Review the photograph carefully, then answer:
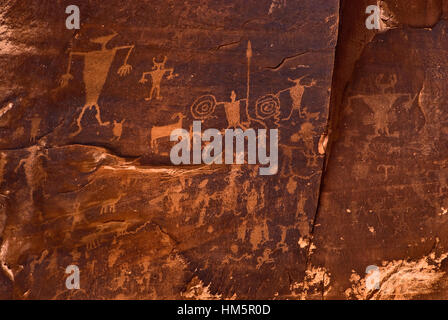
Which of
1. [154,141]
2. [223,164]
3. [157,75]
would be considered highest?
[157,75]

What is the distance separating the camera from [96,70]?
60.6 inches

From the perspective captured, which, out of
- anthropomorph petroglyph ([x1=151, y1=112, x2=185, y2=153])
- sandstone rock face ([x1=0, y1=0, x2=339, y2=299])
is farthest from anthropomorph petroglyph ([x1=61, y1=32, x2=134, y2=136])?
anthropomorph petroglyph ([x1=151, y1=112, x2=185, y2=153])

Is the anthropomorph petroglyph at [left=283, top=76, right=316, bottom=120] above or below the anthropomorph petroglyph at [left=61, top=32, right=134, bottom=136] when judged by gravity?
below

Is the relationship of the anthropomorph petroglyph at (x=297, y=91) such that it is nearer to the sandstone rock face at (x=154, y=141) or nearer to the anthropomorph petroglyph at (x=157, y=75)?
the sandstone rock face at (x=154, y=141)

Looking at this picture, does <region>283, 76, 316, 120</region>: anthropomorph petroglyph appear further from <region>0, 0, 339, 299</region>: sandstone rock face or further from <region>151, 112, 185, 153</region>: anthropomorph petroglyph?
<region>151, 112, 185, 153</region>: anthropomorph petroglyph

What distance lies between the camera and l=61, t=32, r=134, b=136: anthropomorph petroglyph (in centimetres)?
153

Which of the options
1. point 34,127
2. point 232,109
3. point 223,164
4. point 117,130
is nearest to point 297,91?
point 232,109

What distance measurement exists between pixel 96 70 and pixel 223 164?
0.76 m

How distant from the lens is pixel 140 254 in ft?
5.27

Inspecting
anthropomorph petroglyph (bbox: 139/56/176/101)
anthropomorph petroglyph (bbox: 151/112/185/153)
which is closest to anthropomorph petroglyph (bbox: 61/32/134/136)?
anthropomorph petroglyph (bbox: 139/56/176/101)

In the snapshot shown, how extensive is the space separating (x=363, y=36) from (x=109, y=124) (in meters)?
1.39

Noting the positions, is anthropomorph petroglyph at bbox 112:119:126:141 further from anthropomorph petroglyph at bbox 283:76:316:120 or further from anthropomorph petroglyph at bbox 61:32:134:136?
anthropomorph petroglyph at bbox 283:76:316:120

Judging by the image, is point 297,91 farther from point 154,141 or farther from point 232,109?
point 154,141

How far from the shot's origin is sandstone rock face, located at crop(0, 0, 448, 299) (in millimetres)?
1526
